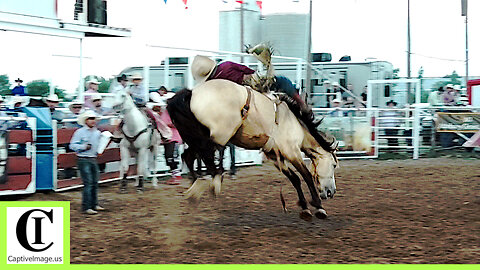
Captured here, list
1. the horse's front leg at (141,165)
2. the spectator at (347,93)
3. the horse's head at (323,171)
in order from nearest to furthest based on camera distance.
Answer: the horse's head at (323,171) → the horse's front leg at (141,165) → the spectator at (347,93)

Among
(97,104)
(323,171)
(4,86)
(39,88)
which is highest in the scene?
(39,88)

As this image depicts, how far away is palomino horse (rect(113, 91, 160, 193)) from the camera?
30.3 ft

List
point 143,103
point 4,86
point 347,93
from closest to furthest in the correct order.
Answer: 1. point 143,103
2. point 4,86
3. point 347,93

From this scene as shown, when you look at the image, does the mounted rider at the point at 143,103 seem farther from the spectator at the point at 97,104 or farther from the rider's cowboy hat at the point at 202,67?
the rider's cowboy hat at the point at 202,67

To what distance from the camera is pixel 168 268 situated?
14.8 feet

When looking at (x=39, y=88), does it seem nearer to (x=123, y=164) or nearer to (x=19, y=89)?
(x=19, y=89)

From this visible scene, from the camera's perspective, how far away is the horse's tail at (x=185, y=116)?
247 inches

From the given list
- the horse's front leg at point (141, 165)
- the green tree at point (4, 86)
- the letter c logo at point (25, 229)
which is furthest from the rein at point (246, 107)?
the green tree at point (4, 86)

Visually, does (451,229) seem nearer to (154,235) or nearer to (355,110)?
(154,235)

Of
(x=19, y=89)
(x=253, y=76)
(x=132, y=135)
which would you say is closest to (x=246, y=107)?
(x=253, y=76)

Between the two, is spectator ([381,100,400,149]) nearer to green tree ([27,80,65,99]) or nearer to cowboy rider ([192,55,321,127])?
cowboy rider ([192,55,321,127])

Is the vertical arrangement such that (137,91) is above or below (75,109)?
above

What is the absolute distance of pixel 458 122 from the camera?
1513 centimetres

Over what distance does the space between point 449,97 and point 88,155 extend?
11.6m
